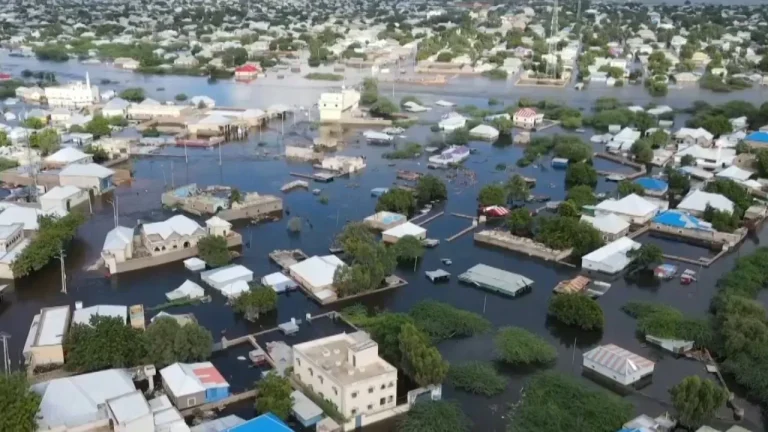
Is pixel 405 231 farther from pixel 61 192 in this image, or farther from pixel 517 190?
pixel 61 192

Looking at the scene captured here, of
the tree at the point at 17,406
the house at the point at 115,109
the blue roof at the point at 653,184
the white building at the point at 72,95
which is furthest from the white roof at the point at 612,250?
the white building at the point at 72,95

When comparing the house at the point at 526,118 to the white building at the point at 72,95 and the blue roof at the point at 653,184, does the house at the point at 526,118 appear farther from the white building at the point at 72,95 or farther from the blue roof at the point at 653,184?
the white building at the point at 72,95

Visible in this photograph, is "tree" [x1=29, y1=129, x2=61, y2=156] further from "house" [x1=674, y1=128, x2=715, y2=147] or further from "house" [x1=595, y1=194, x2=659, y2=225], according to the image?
"house" [x1=674, y1=128, x2=715, y2=147]

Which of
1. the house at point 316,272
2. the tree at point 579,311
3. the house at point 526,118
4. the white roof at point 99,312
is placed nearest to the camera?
the white roof at point 99,312

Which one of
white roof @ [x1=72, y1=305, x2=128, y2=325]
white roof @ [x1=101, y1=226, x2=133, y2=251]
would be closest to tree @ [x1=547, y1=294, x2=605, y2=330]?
white roof @ [x1=72, y1=305, x2=128, y2=325]

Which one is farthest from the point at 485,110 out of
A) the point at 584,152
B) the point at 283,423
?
the point at 283,423

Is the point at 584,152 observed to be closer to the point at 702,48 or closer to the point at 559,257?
the point at 559,257

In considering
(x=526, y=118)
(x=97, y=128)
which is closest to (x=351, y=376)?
(x=97, y=128)
